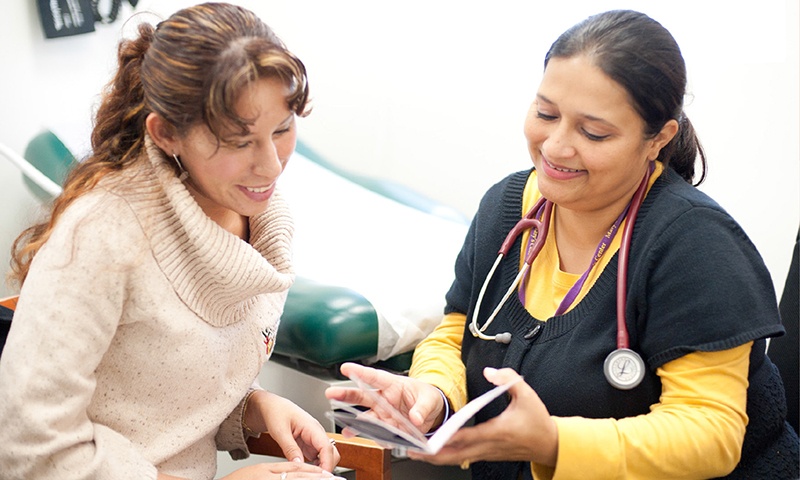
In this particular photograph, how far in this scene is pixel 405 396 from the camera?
1471 millimetres

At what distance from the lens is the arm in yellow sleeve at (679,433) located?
1307mm

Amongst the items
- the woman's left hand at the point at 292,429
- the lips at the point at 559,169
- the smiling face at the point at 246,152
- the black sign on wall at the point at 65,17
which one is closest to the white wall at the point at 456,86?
the black sign on wall at the point at 65,17

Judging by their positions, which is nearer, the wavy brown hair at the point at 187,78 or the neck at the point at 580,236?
the wavy brown hair at the point at 187,78

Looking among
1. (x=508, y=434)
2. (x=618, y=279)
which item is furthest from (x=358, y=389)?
(x=618, y=279)

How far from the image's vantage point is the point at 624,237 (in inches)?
56.5

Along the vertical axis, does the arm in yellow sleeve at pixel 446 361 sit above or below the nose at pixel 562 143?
below

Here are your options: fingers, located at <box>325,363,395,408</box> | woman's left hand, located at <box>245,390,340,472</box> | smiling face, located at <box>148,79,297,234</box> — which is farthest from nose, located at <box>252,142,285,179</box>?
woman's left hand, located at <box>245,390,340,472</box>

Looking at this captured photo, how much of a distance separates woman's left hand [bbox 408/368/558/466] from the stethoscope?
159mm

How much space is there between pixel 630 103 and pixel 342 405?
0.63m

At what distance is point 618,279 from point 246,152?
0.62m

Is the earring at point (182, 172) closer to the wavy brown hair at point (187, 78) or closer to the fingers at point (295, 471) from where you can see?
the wavy brown hair at point (187, 78)

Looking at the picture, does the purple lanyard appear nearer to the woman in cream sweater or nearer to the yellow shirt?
the yellow shirt

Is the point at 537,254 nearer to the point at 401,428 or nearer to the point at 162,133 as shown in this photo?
the point at 401,428

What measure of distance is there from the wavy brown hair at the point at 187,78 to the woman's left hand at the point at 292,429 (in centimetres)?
44
